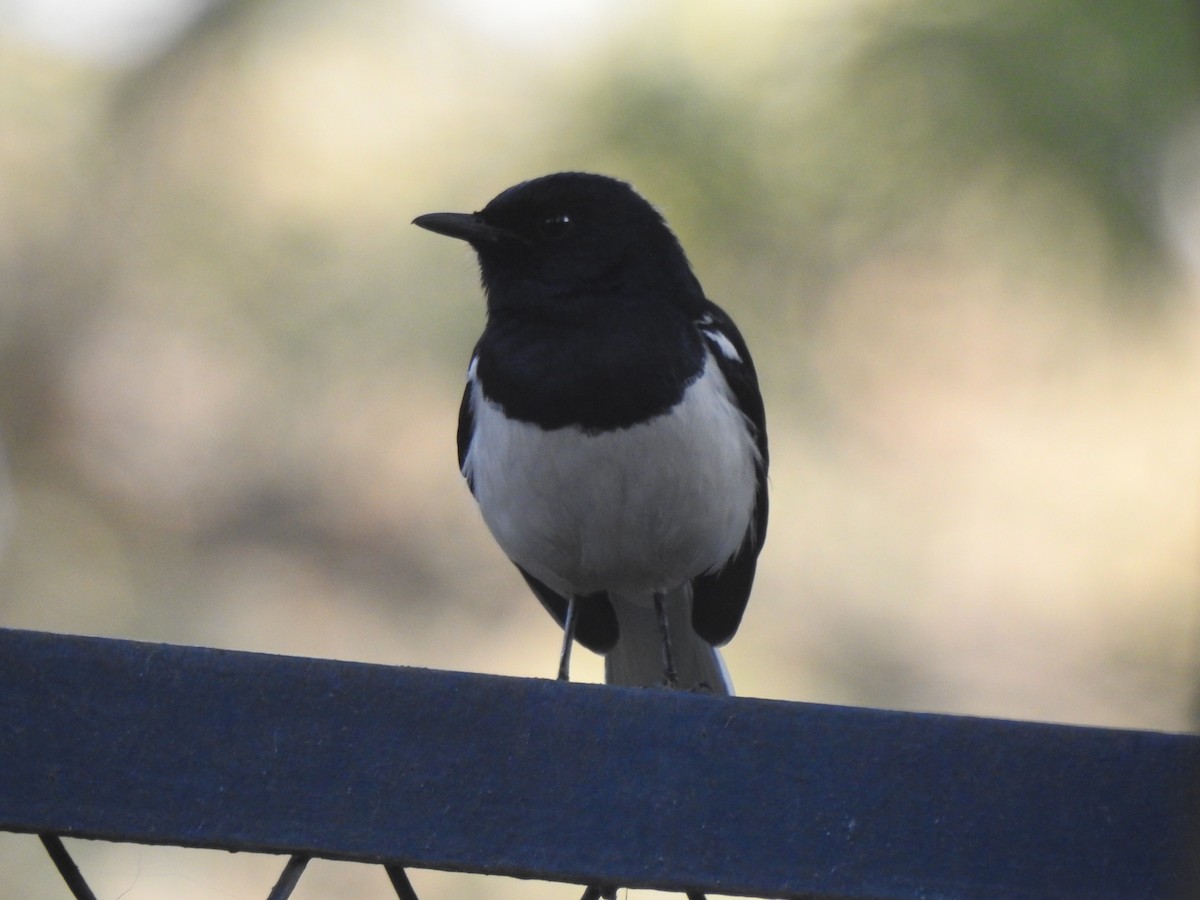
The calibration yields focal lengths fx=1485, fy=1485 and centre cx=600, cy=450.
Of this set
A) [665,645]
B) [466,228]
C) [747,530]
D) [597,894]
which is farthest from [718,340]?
[597,894]

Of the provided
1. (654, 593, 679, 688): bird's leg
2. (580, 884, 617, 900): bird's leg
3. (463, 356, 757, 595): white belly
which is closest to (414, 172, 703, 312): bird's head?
(463, 356, 757, 595): white belly

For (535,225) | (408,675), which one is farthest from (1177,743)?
(535,225)

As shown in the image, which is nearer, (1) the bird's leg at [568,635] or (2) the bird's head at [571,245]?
(2) the bird's head at [571,245]

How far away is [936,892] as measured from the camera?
64.7 inches

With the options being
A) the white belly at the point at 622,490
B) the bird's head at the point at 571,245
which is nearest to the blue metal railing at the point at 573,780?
the white belly at the point at 622,490

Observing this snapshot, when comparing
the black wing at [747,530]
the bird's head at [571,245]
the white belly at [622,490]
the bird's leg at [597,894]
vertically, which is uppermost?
the bird's head at [571,245]

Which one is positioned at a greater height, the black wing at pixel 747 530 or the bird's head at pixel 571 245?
the bird's head at pixel 571 245

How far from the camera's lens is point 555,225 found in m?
3.32

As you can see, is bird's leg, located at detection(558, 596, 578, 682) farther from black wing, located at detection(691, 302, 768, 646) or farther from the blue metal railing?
the blue metal railing

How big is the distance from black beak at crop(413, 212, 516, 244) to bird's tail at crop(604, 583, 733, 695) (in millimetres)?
957

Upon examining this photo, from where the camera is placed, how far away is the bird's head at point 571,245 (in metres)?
3.19

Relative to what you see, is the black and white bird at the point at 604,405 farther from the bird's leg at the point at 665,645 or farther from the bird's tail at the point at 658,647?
the bird's tail at the point at 658,647

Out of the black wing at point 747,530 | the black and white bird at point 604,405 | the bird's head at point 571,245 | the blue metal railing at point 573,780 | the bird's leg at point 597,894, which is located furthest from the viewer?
the black wing at point 747,530

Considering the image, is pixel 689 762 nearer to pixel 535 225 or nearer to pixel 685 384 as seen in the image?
pixel 685 384
